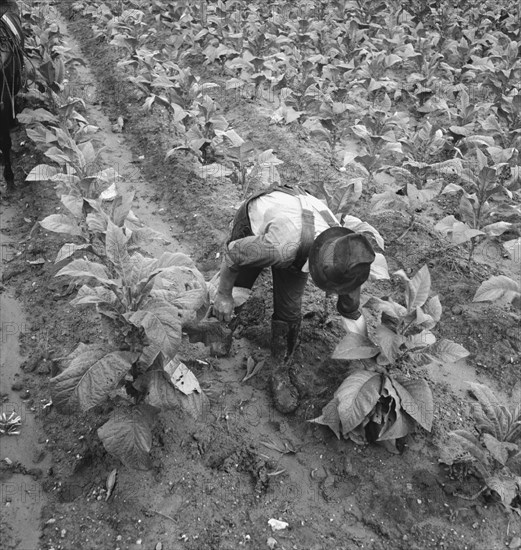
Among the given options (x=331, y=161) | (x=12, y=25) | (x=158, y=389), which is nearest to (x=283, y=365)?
(x=158, y=389)

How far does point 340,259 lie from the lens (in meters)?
2.43

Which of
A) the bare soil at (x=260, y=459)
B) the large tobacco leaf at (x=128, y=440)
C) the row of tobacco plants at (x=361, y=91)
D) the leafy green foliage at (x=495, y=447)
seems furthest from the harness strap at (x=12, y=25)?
the leafy green foliage at (x=495, y=447)

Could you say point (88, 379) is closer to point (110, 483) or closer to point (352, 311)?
point (110, 483)

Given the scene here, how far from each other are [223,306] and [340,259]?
3.33ft

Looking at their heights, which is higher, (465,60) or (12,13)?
(12,13)

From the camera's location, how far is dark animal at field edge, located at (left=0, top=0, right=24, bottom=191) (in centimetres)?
536

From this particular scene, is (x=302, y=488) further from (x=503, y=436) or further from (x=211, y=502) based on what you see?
(x=503, y=436)

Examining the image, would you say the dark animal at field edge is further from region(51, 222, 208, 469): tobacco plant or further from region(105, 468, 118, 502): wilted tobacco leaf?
region(105, 468, 118, 502): wilted tobacco leaf

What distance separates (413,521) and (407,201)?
2837 millimetres

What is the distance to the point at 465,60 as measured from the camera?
8344 mm

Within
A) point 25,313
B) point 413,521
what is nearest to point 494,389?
point 413,521

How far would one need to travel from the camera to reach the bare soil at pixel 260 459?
2854 mm

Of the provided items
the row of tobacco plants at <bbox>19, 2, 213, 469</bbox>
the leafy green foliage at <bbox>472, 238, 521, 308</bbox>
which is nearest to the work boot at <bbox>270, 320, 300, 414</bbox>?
the row of tobacco plants at <bbox>19, 2, 213, 469</bbox>

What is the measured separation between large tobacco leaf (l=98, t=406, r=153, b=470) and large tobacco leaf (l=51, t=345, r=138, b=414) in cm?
26
